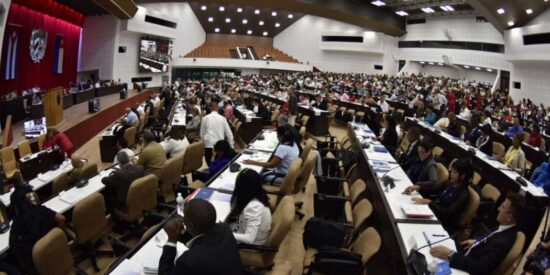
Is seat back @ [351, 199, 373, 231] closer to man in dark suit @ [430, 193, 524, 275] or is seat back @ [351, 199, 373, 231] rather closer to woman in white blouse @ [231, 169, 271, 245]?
man in dark suit @ [430, 193, 524, 275]

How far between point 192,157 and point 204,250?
4.71m

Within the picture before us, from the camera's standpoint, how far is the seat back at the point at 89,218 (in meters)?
4.21

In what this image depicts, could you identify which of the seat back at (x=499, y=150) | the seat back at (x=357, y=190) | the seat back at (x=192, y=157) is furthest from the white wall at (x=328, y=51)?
the seat back at (x=357, y=190)

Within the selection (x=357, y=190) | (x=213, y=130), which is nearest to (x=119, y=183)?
(x=213, y=130)

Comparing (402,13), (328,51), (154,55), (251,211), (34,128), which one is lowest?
(251,211)

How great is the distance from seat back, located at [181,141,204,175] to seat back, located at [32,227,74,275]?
3520 mm

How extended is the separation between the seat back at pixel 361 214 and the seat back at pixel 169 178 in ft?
8.85

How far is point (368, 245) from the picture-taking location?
3568 mm

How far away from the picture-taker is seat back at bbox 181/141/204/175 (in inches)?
276

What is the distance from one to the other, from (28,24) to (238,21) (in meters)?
21.1

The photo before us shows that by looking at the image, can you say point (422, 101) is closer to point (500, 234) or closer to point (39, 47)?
point (500, 234)

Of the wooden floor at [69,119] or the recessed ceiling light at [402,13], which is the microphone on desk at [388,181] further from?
the recessed ceiling light at [402,13]

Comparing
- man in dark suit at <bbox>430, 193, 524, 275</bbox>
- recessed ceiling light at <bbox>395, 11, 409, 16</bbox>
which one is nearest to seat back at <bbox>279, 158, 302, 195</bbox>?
man in dark suit at <bbox>430, 193, 524, 275</bbox>

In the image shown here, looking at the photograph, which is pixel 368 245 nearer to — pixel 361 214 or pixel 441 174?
pixel 361 214
